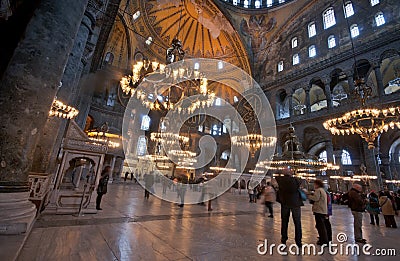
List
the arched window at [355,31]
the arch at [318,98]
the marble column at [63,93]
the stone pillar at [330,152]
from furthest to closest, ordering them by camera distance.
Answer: the arch at [318,98]
the arched window at [355,31]
the stone pillar at [330,152]
the marble column at [63,93]

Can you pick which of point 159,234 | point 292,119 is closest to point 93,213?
point 159,234

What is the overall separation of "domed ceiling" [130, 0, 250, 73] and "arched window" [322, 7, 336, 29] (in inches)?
307

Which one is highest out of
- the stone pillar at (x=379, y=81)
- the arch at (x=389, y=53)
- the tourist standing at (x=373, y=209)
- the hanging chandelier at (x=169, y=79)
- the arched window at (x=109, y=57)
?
the arched window at (x=109, y=57)

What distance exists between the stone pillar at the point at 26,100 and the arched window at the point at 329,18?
68.8ft

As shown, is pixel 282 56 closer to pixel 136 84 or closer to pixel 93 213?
pixel 136 84

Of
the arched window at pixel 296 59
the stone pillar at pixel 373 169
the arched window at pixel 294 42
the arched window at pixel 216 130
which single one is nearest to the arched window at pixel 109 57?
the arched window at pixel 216 130

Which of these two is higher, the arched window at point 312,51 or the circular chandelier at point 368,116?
the arched window at point 312,51

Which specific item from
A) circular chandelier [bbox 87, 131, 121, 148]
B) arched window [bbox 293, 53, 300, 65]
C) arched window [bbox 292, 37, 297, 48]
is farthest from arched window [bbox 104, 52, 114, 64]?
arched window [bbox 292, 37, 297, 48]

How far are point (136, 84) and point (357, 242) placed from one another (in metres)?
7.55

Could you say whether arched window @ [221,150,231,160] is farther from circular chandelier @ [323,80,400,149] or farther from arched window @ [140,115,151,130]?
circular chandelier @ [323,80,400,149]

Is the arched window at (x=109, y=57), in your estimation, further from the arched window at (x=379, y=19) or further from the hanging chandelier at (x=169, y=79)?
the arched window at (x=379, y=19)

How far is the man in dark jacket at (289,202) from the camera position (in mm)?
2881

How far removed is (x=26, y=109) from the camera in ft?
6.94

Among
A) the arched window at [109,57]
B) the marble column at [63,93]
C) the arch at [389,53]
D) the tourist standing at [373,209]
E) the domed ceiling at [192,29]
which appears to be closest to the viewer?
the marble column at [63,93]
